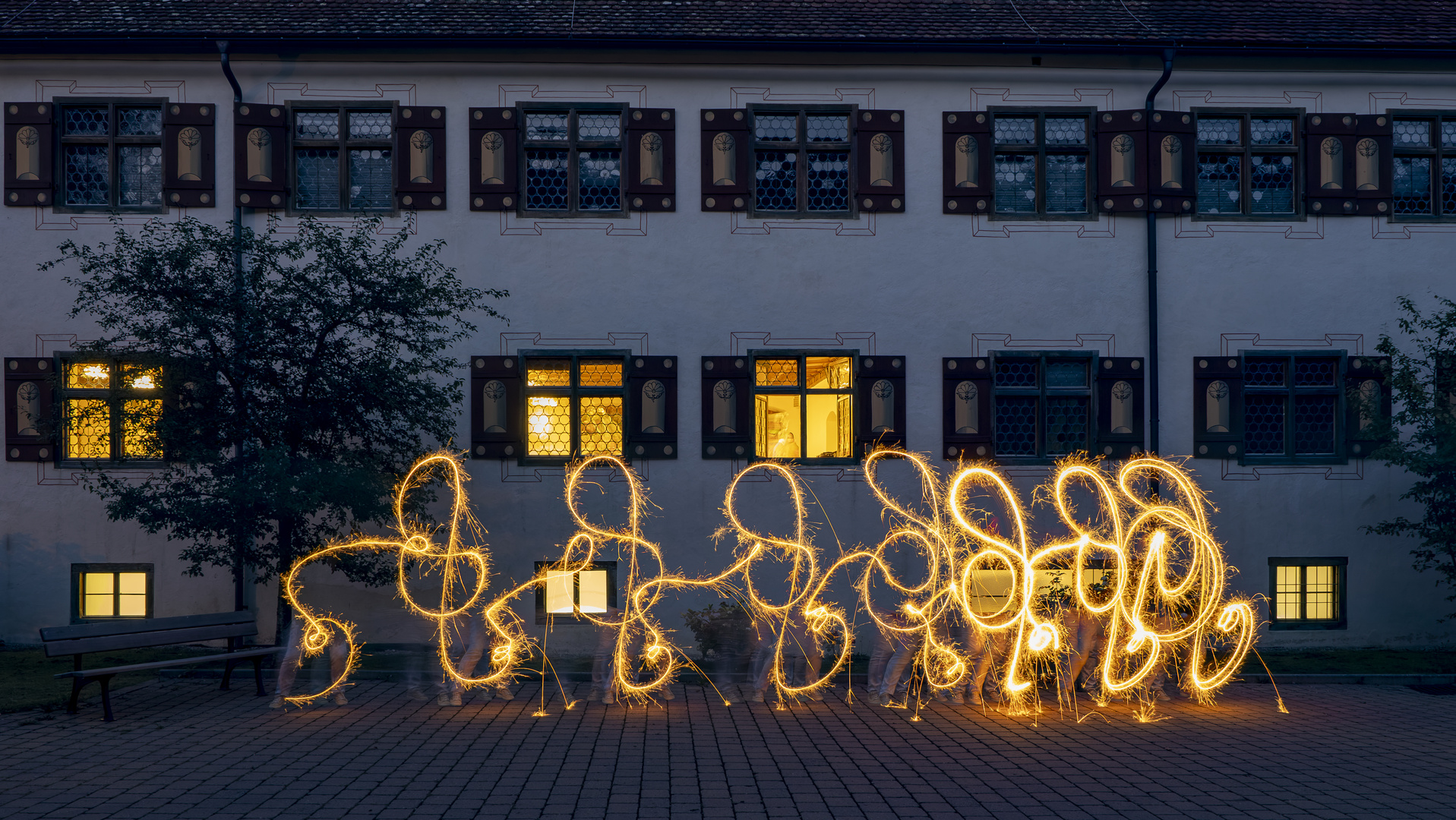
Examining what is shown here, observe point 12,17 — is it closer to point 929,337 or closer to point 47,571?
point 47,571

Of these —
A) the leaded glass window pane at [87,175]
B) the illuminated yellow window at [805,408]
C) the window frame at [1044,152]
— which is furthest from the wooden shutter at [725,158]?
the leaded glass window pane at [87,175]

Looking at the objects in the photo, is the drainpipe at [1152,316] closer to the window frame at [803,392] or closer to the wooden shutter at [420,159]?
the window frame at [803,392]

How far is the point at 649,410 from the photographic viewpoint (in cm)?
1251

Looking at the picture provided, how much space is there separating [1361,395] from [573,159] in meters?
10.6

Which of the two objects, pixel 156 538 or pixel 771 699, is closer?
pixel 771 699

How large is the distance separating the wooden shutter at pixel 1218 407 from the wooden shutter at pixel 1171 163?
2.07 meters

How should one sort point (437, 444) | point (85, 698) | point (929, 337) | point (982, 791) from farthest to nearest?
point (929, 337) → point (437, 444) → point (85, 698) → point (982, 791)

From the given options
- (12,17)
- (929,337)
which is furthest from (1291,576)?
(12,17)

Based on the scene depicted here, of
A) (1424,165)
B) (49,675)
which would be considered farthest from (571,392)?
(1424,165)

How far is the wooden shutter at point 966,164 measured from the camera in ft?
41.9

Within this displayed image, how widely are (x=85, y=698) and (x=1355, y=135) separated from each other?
16.1 meters

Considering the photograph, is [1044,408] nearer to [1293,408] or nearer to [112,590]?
[1293,408]

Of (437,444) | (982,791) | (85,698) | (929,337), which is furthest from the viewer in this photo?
(929,337)

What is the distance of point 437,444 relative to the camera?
12.0 m
